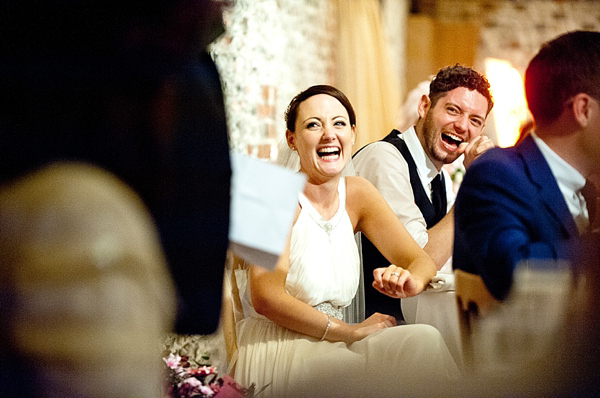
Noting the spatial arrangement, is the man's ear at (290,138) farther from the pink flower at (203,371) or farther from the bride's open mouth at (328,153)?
the pink flower at (203,371)

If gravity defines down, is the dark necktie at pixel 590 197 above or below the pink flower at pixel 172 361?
above

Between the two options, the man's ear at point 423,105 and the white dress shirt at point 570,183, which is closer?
the white dress shirt at point 570,183

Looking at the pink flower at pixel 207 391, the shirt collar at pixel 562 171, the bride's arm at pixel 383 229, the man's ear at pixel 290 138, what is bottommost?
the pink flower at pixel 207 391

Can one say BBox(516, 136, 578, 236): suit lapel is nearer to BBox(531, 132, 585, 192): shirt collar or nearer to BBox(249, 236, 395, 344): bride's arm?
BBox(531, 132, 585, 192): shirt collar

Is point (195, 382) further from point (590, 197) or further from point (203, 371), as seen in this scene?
point (590, 197)

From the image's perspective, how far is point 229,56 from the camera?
Result: 69 cm

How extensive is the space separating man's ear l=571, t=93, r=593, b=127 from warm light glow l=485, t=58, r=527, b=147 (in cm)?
5

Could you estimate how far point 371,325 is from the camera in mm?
882

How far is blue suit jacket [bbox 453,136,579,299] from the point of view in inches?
27.1

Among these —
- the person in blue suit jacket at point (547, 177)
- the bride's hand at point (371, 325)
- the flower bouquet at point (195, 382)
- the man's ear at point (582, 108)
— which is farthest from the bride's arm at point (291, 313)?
the man's ear at point (582, 108)

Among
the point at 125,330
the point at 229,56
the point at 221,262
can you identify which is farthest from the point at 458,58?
the point at 125,330

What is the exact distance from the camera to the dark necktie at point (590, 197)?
70cm

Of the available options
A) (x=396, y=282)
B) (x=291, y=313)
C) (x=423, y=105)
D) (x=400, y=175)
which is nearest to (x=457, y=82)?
(x=423, y=105)

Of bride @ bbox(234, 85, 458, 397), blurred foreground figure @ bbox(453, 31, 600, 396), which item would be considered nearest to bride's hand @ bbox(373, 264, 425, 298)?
bride @ bbox(234, 85, 458, 397)
